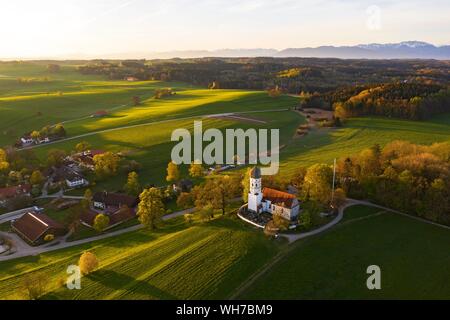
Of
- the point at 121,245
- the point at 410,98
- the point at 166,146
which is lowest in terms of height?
the point at 121,245

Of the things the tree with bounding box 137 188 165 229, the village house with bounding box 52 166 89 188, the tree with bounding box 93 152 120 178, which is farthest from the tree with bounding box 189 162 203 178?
the village house with bounding box 52 166 89 188

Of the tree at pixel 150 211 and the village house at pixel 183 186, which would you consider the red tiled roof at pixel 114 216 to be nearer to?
the tree at pixel 150 211

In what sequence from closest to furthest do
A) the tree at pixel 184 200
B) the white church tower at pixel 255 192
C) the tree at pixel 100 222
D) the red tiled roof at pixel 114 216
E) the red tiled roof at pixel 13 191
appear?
the white church tower at pixel 255 192, the tree at pixel 100 222, the red tiled roof at pixel 114 216, the tree at pixel 184 200, the red tiled roof at pixel 13 191

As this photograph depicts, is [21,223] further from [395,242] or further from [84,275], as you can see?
[395,242]

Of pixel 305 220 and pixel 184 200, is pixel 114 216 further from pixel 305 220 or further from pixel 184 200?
pixel 305 220

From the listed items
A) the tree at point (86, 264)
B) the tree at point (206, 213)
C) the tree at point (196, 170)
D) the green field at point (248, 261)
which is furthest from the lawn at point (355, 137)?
the tree at point (86, 264)

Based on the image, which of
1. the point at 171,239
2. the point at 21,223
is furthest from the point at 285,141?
the point at 21,223

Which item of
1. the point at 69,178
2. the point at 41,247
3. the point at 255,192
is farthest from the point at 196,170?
the point at 41,247
